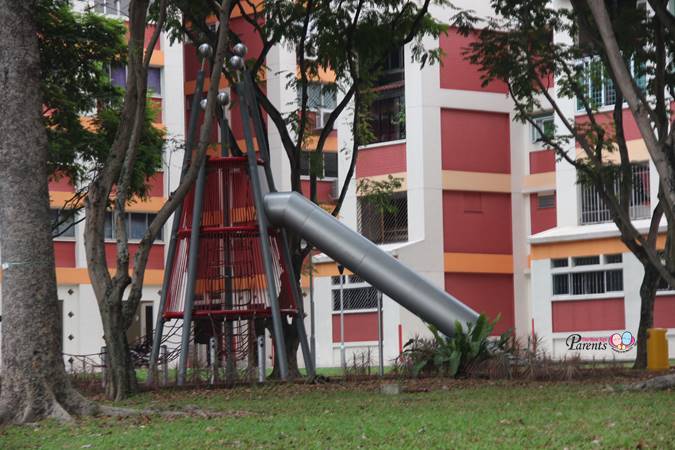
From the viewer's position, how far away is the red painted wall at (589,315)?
1692 inches

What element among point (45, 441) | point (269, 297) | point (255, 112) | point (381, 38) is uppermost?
point (381, 38)

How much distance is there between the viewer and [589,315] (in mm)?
43719

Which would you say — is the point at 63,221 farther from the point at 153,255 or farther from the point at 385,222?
the point at 385,222

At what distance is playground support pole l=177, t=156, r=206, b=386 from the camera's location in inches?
909

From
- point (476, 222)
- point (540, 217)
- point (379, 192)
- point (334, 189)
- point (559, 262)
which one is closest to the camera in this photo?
point (379, 192)

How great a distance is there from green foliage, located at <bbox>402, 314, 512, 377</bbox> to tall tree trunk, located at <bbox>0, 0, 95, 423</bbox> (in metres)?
8.81

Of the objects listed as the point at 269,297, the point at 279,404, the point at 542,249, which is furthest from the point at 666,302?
the point at 279,404

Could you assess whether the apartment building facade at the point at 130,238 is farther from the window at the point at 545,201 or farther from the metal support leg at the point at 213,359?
the metal support leg at the point at 213,359

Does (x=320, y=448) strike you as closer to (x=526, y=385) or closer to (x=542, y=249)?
(x=526, y=385)

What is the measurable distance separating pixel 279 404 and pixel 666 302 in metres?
25.7

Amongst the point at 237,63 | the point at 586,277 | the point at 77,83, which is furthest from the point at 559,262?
the point at 237,63

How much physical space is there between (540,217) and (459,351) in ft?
87.9

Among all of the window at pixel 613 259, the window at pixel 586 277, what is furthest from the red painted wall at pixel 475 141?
the window at pixel 613 259

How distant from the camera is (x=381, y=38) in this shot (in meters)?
26.5
